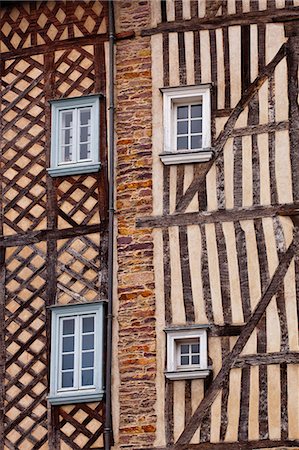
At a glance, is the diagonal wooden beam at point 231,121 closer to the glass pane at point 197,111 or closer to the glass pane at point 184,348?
the glass pane at point 197,111

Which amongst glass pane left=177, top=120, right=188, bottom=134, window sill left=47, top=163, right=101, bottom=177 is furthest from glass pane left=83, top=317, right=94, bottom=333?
glass pane left=177, top=120, right=188, bottom=134

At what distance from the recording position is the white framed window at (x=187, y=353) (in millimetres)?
19906

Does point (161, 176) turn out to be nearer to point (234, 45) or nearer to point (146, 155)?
point (146, 155)

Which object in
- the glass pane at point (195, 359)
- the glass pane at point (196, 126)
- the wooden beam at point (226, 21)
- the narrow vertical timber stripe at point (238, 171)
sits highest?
the wooden beam at point (226, 21)

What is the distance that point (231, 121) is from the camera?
68.3 ft

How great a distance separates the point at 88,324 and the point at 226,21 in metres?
4.19

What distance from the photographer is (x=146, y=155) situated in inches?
829

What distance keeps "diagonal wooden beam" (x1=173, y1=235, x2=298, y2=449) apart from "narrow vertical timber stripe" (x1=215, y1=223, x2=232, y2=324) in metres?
0.29

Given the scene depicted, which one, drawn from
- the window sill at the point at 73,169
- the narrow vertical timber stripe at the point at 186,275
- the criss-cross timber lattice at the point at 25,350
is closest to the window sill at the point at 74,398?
the criss-cross timber lattice at the point at 25,350

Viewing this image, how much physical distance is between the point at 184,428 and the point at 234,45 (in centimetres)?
485

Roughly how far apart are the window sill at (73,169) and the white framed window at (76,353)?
1.72 metres

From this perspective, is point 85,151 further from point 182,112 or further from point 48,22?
point 48,22

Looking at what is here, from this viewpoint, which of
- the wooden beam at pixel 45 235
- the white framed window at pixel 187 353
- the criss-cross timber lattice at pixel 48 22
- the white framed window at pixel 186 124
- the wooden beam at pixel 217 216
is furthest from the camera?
the criss-cross timber lattice at pixel 48 22

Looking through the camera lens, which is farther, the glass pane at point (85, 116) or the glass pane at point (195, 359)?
the glass pane at point (85, 116)
